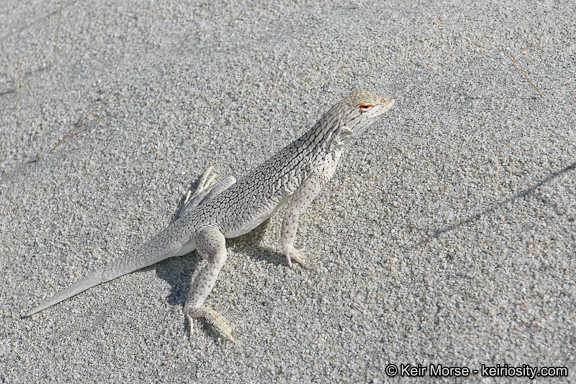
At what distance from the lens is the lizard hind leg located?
3207mm

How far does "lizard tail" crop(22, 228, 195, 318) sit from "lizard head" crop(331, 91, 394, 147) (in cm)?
149

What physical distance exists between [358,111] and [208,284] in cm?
164

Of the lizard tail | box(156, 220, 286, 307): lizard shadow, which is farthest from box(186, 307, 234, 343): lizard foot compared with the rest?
the lizard tail

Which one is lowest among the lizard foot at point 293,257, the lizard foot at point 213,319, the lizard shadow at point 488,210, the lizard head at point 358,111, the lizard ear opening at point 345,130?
the lizard foot at point 213,319

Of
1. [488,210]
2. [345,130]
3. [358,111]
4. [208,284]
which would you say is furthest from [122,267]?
[488,210]

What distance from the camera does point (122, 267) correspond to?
361 centimetres

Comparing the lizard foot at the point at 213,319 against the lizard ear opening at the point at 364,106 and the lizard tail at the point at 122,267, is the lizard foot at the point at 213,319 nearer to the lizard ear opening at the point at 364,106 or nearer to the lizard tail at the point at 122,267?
the lizard tail at the point at 122,267

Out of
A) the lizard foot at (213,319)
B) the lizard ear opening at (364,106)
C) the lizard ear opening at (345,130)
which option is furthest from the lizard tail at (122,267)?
the lizard ear opening at (364,106)

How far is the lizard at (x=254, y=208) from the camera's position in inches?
128

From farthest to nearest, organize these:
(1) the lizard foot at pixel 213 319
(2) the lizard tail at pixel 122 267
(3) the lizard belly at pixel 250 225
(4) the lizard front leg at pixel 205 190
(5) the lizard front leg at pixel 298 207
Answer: (4) the lizard front leg at pixel 205 190
(2) the lizard tail at pixel 122 267
(3) the lizard belly at pixel 250 225
(5) the lizard front leg at pixel 298 207
(1) the lizard foot at pixel 213 319

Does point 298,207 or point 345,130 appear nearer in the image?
point 345,130

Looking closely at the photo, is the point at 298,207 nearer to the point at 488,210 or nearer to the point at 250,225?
the point at 250,225

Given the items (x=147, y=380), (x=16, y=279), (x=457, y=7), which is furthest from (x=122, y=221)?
(x=457, y=7)

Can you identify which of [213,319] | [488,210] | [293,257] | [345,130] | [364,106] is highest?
[364,106]
